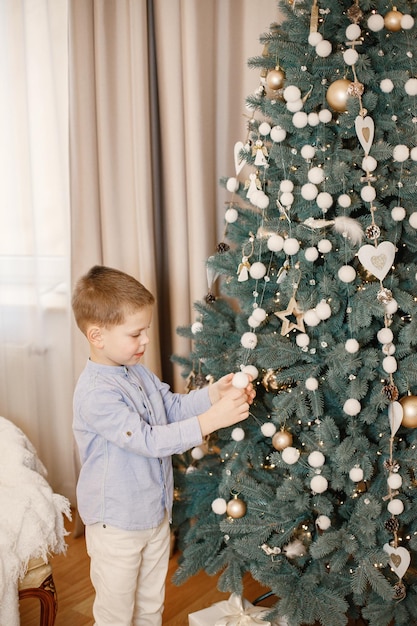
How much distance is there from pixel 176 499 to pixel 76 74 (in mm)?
1788

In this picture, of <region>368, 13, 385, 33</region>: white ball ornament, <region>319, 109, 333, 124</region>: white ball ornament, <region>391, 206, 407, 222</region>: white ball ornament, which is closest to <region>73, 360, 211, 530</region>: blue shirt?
<region>391, 206, 407, 222</region>: white ball ornament

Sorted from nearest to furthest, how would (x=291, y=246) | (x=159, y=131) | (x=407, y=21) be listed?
(x=407, y=21), (x=291, y=246), (x=159, y=131)

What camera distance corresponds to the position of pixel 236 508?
2.03 metres

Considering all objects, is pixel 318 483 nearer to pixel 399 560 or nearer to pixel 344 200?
pixel 399 560

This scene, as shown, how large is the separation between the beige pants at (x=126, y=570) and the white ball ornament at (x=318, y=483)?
1.50ft

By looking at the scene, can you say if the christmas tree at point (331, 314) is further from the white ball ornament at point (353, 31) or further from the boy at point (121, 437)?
the boy at point (121, 437)

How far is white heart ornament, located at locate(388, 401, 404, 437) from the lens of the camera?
5.89 ft

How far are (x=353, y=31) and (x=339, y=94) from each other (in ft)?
0.54

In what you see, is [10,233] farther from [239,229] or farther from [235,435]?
[235,435]

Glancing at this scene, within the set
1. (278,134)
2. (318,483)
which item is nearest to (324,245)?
(278,134)

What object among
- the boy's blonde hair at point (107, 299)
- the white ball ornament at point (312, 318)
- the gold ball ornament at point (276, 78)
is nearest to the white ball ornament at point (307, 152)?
the gold ball ornament at point (276, 78)

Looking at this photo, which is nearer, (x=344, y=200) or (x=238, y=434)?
(x=344, y=200)

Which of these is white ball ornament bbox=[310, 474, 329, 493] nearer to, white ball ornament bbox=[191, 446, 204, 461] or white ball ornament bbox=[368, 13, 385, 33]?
white ball ornament bbox=[191, 446, 204, 461]

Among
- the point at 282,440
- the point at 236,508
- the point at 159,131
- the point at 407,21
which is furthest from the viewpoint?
the point at 159,131
